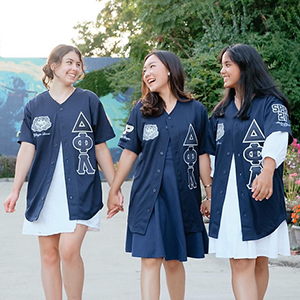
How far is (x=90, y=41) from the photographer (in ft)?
105

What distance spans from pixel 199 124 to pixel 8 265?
339 centimetres

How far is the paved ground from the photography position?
5293 millimetres

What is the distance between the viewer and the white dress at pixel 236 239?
373 centimetres

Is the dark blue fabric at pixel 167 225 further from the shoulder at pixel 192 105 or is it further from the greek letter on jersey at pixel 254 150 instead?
the greek letter on jersey at pixel 254 150

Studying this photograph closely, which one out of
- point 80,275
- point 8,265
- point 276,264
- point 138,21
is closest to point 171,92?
point 80,275

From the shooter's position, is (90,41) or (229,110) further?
(90,41)

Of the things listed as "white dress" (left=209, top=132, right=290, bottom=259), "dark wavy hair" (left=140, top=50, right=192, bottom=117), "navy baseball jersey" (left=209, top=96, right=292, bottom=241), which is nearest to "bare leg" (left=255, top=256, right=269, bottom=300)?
"white dress" (left=209, top=132, right=290, bottom=259)

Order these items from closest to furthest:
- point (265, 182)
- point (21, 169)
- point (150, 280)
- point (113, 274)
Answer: point (265, 182), point (150, 280), point (21, 169), point (113, 274)

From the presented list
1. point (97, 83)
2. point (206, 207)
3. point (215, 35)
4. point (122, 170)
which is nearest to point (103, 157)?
point (122, 170)

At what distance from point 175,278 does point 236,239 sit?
23.4 inches

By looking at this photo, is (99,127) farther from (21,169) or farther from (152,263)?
(152,263)

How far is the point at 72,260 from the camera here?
4016 mm

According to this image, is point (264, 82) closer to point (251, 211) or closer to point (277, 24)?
point (251, 211)

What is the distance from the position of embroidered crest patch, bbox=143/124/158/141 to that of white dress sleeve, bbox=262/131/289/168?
0.72m
